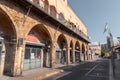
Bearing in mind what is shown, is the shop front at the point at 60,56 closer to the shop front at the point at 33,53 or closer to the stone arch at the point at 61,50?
the stone arch at the point at 61,50

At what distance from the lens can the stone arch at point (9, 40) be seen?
13.2 metres

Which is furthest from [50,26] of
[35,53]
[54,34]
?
[35,53]

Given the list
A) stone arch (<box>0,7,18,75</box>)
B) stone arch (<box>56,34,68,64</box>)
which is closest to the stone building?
stone arch (<box>0,7,18,75</box>)

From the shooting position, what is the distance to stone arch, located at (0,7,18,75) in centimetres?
1323

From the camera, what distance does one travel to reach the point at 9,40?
13.7 metres

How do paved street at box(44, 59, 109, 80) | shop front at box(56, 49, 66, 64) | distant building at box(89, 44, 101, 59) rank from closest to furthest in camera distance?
paved street at box(44, 59, 109, 80), shop front at box(56, 49, 66, 64), distant building at box(89, 44, 101, 59)

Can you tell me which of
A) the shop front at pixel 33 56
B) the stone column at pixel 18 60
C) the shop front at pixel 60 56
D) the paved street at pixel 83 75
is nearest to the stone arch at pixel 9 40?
the stone column at pixel 18 60

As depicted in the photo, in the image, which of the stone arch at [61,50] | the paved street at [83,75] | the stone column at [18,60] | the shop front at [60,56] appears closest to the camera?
the paved street at [83,75]

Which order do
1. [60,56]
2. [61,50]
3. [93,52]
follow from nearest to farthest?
1. [60,56]
2. [61,50]
3. [93,52]

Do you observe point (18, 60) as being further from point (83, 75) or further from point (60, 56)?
point (60, 56)

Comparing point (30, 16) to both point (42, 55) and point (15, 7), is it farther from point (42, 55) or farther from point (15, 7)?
point (42, 55)

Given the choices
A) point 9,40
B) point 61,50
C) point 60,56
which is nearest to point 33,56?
point 9,40

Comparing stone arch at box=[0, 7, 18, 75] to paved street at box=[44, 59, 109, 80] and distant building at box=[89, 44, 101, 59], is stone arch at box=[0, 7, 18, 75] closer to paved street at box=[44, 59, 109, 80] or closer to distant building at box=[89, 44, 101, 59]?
paved street at box=[44, 59, 109, 80]

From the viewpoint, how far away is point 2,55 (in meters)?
13.5
